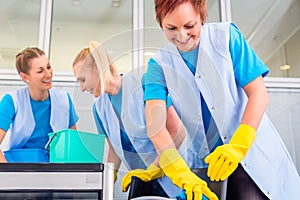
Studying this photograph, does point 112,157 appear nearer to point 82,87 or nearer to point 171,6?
point 82,87

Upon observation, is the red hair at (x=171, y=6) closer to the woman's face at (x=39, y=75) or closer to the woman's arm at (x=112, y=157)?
A: the woman's arm at (x=112, y=157)

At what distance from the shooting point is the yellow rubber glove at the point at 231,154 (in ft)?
3.53

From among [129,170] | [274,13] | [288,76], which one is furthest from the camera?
[274,13]

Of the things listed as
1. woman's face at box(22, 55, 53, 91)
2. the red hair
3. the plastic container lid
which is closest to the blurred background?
woman's face at box(22, 55, 53, 91)

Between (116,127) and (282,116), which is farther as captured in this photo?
(282,116)

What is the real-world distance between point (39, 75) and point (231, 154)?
102cm

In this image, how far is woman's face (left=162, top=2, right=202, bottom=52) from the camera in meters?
1.15

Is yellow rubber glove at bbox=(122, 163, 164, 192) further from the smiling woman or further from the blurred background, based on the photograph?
the blurred background

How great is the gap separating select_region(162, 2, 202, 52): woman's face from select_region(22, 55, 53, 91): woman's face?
75cm

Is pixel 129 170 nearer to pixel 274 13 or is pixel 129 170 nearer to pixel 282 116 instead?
pixel 282 116

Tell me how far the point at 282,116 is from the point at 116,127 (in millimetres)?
1298

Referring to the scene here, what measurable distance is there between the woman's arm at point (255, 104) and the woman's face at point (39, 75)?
3.10 feet

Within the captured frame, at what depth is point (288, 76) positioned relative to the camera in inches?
91.6

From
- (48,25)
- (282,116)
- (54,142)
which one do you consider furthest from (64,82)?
(282,116)
